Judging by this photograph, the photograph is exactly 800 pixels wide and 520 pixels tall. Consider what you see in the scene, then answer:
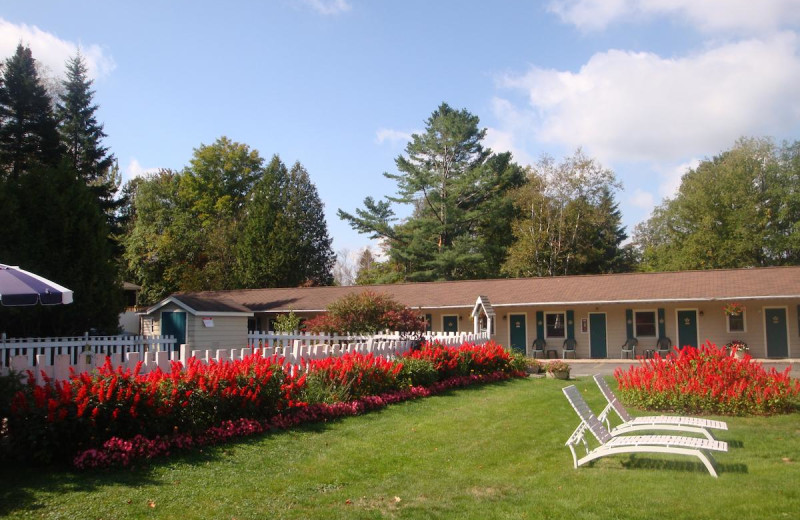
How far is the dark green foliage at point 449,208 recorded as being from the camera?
4553 centimetres

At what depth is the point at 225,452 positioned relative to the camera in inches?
281

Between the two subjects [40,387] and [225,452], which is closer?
[40,387]

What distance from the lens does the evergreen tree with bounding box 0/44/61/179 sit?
29.0 m

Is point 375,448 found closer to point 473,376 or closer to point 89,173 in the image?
point 473,376

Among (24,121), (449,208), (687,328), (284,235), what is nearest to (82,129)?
(24,121)

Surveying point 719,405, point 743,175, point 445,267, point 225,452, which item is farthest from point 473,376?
point 743,175

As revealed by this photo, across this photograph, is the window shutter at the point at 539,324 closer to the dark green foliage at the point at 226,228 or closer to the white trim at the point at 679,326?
the white trim at the point at 679,326

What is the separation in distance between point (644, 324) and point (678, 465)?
70.6 ft

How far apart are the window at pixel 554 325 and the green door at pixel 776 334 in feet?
25.7

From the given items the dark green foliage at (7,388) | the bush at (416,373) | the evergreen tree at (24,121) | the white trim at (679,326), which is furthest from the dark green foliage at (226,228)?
the dark green foliage at (7,388)

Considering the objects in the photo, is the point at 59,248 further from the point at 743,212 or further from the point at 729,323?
the point at 743,212

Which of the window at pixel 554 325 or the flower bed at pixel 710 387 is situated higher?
the window at pixel 554 325

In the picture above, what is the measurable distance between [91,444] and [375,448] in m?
3.12

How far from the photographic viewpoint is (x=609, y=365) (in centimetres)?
2416
